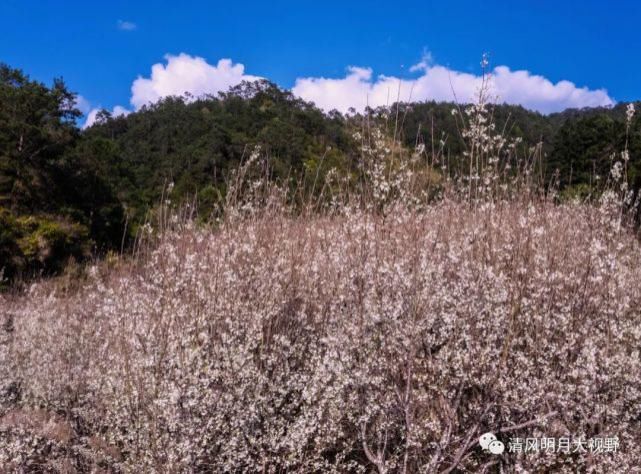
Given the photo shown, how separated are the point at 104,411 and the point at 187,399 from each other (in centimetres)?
143

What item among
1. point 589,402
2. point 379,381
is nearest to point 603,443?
point 589,402

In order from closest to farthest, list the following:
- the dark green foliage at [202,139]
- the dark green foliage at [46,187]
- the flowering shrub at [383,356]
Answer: the flowering shrub at [383,356], the dark green foliage at [46,187], the dark green foliage at [202,139]

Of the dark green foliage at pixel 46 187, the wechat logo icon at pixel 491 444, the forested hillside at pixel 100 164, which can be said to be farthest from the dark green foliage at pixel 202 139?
the wechat logo icon at pixel 491 444

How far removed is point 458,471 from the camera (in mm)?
3451

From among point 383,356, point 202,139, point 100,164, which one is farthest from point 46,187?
point 383,356

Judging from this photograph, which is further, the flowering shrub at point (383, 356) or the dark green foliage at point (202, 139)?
the dark green foliage at point (202, 139)

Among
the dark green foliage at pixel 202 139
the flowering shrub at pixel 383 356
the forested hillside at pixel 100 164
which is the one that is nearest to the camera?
the flowering shrub at pixel 383 356

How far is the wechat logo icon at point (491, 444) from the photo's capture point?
3.24 metres

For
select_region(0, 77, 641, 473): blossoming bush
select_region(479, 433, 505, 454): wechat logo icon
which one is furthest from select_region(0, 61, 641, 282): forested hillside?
select_region(479, 433, 505, 454): wechat logo icon

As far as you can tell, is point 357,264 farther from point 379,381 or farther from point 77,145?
point 77,145

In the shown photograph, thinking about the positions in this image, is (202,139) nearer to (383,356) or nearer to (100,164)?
(100,164)

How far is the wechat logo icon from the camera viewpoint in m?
3.24

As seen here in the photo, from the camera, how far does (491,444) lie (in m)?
3.28

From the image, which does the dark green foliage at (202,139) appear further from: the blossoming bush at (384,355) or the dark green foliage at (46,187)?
the blossoming bush at (384,355)
